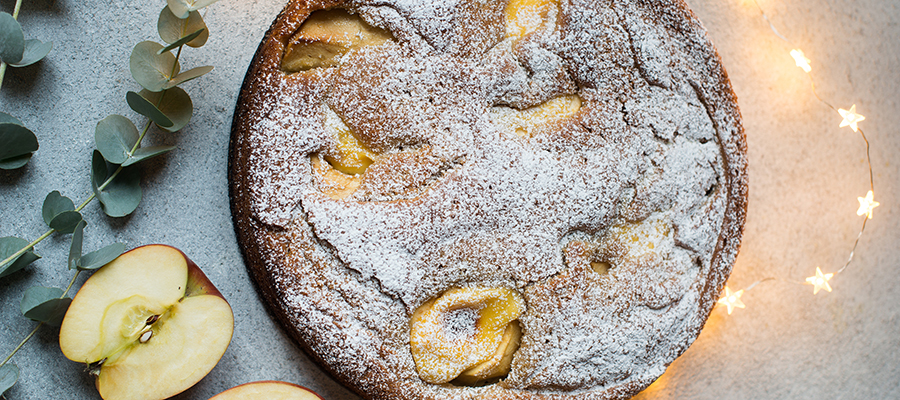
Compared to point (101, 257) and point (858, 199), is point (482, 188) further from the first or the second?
point (858, 199)


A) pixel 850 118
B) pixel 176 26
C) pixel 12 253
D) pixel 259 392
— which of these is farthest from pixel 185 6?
pixel 850 118

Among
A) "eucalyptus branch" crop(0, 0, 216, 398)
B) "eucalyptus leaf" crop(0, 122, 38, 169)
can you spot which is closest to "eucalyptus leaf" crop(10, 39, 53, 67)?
"eucalyptus branch" crop(0, 0, 216, 398)

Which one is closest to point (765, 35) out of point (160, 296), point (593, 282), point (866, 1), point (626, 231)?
point (866, 1)

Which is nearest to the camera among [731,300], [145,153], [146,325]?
[146,325]

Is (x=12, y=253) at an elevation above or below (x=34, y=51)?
below

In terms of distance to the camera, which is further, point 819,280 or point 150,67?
point 819,280

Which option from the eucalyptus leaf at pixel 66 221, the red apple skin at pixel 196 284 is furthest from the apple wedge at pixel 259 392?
the eucalyptus leaf at pixel 66 221

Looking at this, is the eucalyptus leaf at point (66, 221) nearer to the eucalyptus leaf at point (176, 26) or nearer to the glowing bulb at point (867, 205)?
the eucalyptus leaf at point (176, 26)

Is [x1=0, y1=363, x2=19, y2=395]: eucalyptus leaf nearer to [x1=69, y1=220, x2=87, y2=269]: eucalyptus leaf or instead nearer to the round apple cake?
[x1=69, y1=220, x2=87, y2=269]: eucalyptus leaf
